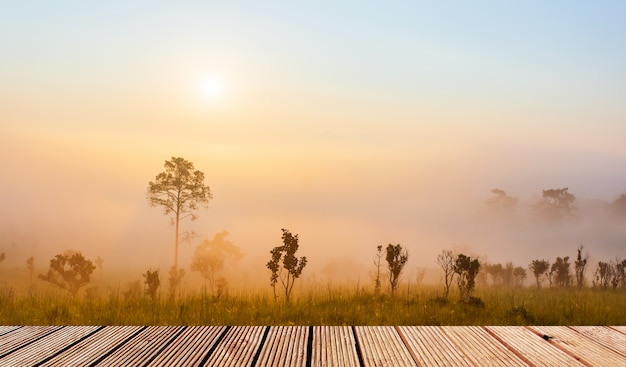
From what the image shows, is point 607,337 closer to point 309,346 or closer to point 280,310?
point 309,346

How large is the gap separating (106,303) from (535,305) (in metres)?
7.31

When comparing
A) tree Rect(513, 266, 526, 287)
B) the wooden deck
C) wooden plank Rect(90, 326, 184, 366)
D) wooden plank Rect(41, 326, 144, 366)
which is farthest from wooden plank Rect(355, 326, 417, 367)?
tree Rect(513, 266, 526, 287)

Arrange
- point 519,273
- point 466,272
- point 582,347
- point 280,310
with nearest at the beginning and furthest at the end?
point 582,347
point 280,310
point 466,272
point 519,273

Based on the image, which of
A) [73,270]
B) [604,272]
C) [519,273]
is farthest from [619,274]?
[73,270]

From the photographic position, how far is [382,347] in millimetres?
2801

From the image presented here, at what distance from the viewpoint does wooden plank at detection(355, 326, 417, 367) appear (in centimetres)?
255

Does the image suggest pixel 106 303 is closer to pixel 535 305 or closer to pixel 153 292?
pixel 153 292

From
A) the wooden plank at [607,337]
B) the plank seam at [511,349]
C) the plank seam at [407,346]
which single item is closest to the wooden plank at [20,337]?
the plank seam at [407,346]

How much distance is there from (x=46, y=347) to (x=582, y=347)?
2.80m

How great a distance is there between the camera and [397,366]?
248 centimetres

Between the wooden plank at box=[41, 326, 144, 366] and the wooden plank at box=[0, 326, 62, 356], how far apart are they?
297 millimetres

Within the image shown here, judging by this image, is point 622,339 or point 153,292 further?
point 153,292

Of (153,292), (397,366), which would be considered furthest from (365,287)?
(397,366)

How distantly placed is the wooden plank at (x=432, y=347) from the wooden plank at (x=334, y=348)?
30cm
